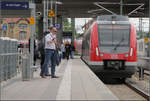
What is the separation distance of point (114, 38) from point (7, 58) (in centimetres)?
629

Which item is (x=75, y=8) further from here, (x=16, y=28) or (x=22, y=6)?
(x=16, y=28)

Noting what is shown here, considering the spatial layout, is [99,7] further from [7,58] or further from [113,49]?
[7,58]

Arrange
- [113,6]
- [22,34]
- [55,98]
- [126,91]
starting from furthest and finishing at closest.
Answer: [22,34] < [113,6] < [126,91] < [55,98]

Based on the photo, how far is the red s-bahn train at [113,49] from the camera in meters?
15.6

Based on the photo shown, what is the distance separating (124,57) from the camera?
15.6 metres

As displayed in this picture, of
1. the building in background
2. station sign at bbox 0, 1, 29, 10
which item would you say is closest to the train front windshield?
station sign at bbox 0, 1, 29, 10

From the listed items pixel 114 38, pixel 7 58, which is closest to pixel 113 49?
pixel 114 38

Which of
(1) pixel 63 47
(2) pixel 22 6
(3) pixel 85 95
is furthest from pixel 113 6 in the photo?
(3) pixel 85 95

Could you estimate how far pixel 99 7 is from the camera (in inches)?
1704

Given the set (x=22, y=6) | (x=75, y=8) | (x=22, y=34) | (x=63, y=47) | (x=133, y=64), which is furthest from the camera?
(x=22, y=34)

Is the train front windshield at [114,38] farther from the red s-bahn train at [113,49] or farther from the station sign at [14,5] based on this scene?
the station sign at [14,5]

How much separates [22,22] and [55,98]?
3738 inches

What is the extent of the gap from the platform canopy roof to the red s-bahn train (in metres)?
21.0

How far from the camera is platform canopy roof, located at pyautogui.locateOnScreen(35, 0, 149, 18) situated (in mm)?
40562
